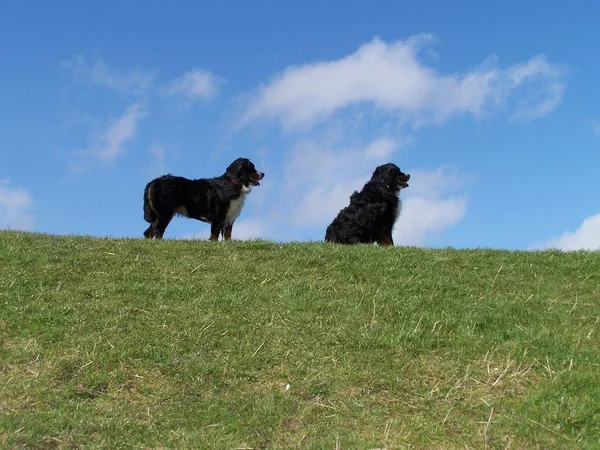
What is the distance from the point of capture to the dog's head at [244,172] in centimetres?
1508

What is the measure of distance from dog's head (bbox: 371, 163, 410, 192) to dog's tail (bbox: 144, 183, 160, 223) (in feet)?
16.3

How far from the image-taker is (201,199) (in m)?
14.9

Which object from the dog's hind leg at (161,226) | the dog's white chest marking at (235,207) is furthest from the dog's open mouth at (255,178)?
the dog's hind leg at (161,226)

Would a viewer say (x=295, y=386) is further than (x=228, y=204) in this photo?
No

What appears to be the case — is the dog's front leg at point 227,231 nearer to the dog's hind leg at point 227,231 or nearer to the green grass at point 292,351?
the dog's hind leg at point 227,231

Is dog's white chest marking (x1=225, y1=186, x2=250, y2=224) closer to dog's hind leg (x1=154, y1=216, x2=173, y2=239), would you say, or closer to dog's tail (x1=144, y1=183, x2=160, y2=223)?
dog's hind leg (x1=154, y1=216, x2=173, y2=239)

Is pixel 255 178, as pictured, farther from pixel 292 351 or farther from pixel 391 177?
pixel 292 351

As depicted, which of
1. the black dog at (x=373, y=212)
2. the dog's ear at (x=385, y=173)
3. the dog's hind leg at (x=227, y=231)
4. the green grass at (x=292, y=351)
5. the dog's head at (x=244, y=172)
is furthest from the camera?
the dog's head at (x=244, y=172)

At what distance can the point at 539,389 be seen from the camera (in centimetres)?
597

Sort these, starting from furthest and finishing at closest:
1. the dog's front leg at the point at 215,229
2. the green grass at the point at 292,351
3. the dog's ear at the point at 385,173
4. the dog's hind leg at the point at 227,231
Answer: the dog's hind leg at the point at 227,231 < the dog's front leg at the point at 215,229 < the dog's ear at the point at 385,173 < the green grass at the point at 292,351

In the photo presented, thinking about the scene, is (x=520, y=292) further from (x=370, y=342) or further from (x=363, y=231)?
(x=363, y=231)

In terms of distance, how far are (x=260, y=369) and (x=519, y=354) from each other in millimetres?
2597

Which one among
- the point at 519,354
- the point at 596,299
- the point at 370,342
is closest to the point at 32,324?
the point at 370,342

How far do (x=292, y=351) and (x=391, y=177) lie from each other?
7.21 metres
